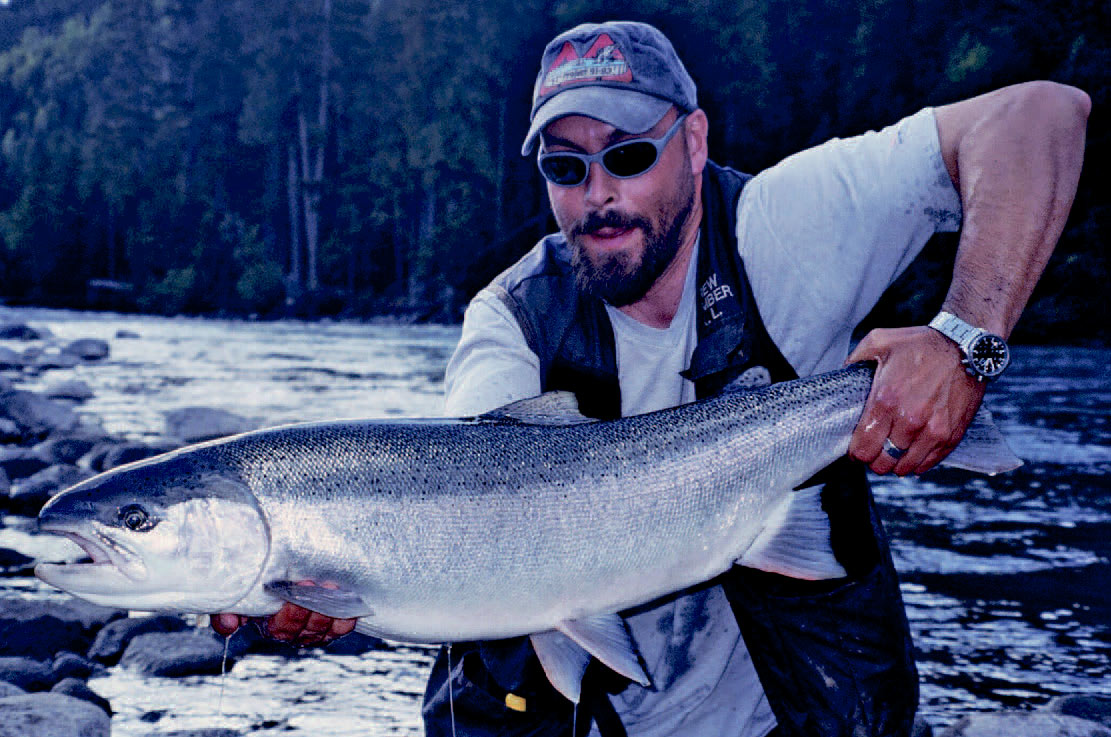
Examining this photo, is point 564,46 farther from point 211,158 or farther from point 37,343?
point 211,158

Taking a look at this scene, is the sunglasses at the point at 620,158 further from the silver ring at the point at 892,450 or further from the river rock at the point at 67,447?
the river rock at the point at 67,447

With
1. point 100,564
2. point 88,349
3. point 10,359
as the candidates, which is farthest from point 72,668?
point 88,349

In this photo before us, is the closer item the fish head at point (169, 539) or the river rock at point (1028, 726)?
the fish head at point (169, 539)

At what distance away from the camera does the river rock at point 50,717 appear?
369 cm

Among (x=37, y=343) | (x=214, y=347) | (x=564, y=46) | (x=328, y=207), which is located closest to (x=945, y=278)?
(x=214, y=347)

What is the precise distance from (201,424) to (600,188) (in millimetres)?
8612

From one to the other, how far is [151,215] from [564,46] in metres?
51.4

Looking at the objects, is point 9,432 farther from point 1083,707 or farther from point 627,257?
point 1083,707

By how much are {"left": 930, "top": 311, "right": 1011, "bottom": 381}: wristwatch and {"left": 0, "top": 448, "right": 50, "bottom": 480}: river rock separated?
8165 mm

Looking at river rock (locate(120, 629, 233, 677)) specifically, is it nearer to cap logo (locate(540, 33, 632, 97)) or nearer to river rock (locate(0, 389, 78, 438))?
cap logo (locate(540, 33, 632, 97))

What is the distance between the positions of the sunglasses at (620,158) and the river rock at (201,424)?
8.01 m

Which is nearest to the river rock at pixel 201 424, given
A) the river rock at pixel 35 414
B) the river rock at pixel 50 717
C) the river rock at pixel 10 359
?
the river rock at pixel 35 414

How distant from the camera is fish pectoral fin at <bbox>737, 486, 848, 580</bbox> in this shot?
2.82 meters

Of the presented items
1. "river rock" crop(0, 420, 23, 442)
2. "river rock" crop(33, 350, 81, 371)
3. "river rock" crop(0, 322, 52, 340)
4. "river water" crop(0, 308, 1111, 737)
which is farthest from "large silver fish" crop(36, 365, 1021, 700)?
"river rock" crop(0, 322, 52, 340)
